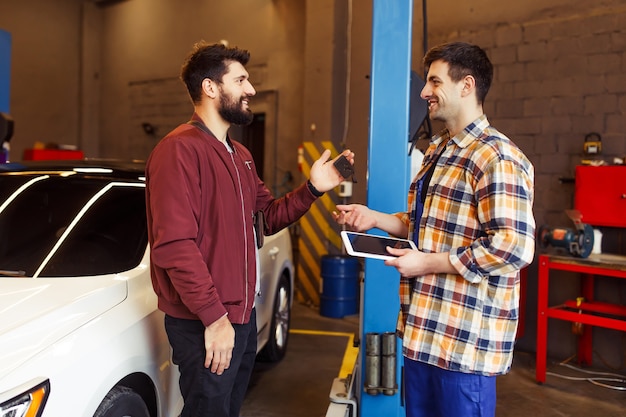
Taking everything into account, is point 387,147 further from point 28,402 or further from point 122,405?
point 28,402

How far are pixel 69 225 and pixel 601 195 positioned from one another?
3.71m

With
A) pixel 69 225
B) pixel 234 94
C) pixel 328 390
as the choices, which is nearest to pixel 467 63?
pixel 234 94

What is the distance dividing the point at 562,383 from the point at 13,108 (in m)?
9.27

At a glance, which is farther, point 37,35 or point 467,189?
point 37,35

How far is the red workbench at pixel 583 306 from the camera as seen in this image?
12.3 feet

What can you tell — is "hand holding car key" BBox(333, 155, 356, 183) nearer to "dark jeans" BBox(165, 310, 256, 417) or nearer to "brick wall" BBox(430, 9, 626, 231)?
"dark jeans" BBox(165, 310, 256, 417)

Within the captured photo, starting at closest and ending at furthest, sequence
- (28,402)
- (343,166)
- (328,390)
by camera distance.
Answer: (28,402) → (343,166) → (328,390)

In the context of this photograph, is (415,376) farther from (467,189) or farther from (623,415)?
(623,415)

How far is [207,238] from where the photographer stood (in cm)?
185

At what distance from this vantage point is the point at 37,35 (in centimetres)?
973

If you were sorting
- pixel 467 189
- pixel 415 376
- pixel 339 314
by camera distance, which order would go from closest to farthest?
pixel 467 189
pixel 415 376
pixel 339 314

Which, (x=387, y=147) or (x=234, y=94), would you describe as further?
(x=387, y=147)

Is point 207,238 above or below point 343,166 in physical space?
below

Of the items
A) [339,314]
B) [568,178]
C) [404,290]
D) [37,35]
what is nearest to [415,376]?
[404,290]
